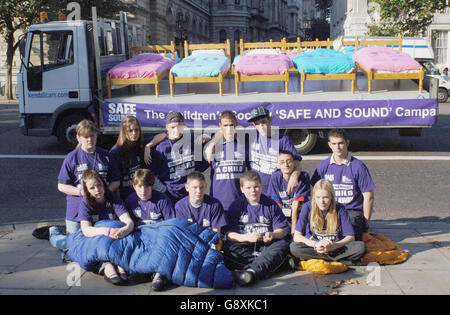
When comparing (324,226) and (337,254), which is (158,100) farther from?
(337,254)

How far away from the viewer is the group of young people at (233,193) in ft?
16.7

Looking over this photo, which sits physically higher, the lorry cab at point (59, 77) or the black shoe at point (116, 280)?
the lorry cab at point (59, 77)

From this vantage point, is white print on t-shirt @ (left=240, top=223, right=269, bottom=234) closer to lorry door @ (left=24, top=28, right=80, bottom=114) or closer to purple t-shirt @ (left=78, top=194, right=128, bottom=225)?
purple t-shirt @ (left=78, top=194, right=128, bottom=225)

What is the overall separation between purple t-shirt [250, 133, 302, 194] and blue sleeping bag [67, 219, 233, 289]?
3.50ft

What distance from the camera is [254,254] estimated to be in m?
5.14

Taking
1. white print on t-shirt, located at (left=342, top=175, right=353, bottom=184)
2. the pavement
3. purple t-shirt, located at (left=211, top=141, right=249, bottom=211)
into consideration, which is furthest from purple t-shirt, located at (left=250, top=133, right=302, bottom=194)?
the pavement

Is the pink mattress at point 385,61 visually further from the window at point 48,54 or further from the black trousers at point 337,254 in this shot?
the black trousers at point 337,254

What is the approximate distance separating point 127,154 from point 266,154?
1.53 m

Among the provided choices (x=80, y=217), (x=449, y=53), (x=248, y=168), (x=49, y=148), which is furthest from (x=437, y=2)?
(x=80, y=217)

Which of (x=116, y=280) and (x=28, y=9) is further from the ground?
(x=28, y=9)

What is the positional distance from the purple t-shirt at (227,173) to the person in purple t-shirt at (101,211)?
103 centimetres

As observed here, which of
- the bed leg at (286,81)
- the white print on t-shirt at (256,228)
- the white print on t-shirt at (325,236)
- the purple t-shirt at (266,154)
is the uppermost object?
the bed leg at (286,81)

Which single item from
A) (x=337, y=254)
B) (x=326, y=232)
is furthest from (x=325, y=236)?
(x=337, y=254)

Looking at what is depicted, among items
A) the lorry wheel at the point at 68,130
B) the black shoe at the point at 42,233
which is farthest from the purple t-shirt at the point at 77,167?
the lorry wheel at the point at 68,130
